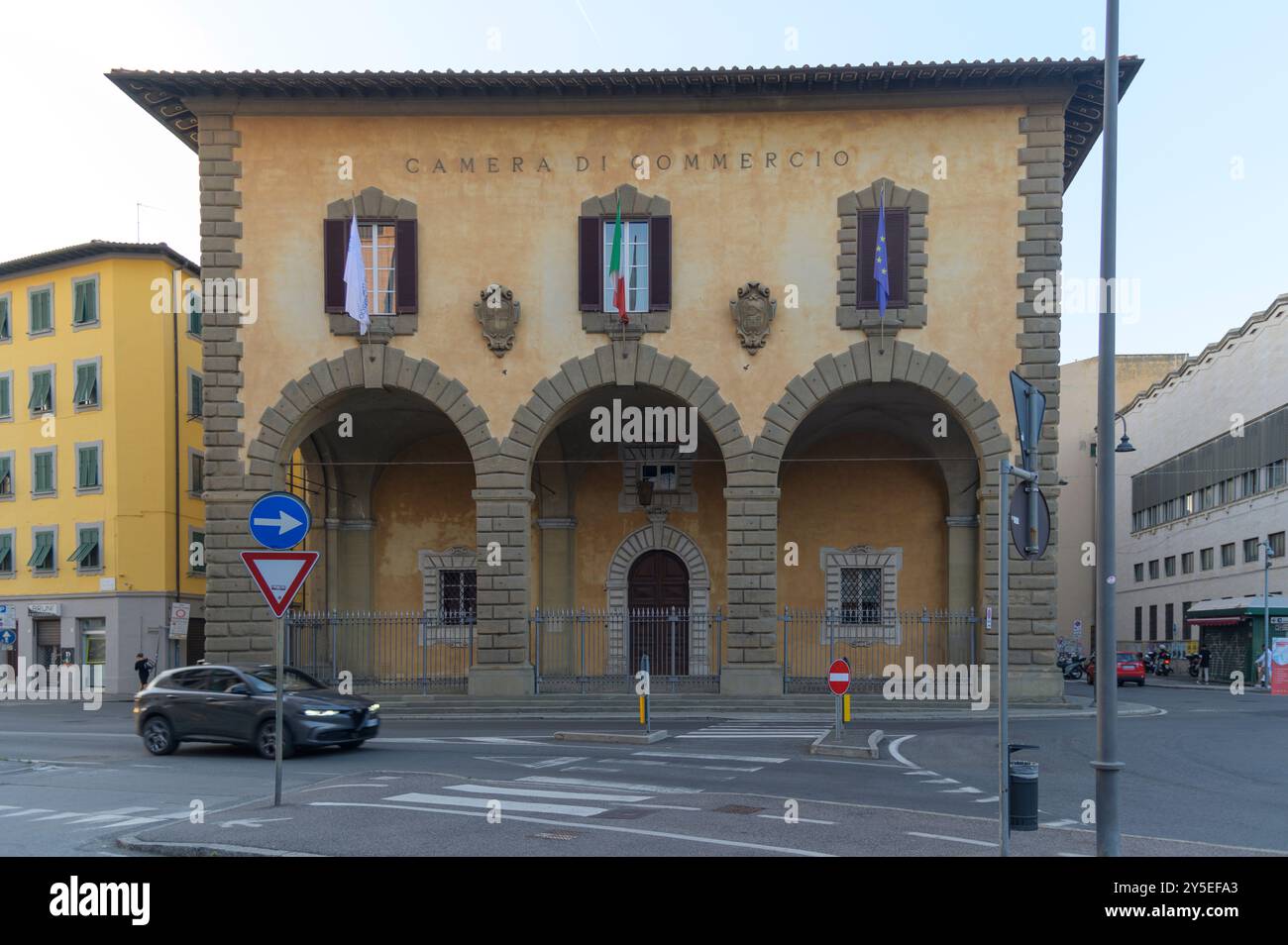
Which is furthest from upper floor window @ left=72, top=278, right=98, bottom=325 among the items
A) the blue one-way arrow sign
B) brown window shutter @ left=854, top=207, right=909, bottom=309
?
the blue one-way arrow sign

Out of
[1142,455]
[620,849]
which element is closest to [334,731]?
[620,849]

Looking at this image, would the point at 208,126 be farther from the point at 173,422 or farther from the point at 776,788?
the point at 776,788

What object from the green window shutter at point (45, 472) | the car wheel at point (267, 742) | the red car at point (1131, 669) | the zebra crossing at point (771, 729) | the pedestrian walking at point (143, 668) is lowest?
the red car at point (1131, 669)

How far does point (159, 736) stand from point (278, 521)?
26.9ft

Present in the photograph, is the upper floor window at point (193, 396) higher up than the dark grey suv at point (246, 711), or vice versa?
the upper floor window at point (193, 396)

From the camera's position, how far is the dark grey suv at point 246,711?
17.7 m

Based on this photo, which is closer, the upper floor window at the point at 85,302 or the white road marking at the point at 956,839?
the white road marking at the point at 956,839

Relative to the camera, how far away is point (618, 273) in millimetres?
26156

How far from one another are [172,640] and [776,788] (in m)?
32.2

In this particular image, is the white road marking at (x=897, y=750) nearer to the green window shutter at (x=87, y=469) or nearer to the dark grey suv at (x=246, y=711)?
the dark grey suv at (x=246, y=711)

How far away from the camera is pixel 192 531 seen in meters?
43.3

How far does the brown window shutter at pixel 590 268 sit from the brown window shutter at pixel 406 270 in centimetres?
351

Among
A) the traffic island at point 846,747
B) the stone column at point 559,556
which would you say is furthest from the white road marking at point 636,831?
the stone column at point 559,556
